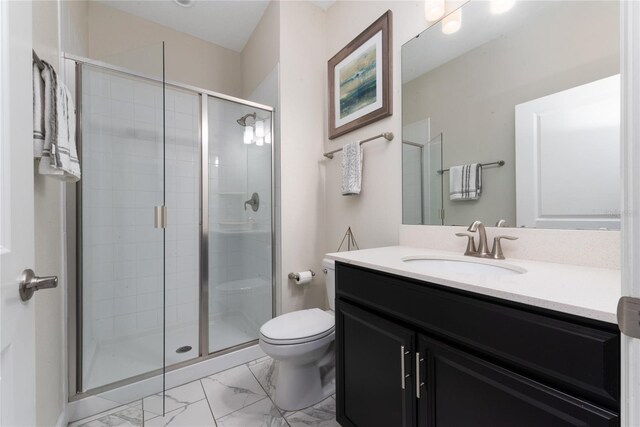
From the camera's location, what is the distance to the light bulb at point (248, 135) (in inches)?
84.4

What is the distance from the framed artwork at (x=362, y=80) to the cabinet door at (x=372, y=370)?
1179 millimetres

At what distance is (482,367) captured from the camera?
2.28 ft

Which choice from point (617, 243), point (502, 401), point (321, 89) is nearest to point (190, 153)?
point (321, 89)

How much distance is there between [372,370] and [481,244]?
68cm

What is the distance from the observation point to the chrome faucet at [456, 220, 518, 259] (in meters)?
1.07

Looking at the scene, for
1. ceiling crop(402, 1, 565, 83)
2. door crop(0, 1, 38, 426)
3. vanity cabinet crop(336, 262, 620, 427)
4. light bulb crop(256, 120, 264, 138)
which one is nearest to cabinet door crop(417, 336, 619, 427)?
vanity cabinet crop(336, 262, 620, 427)

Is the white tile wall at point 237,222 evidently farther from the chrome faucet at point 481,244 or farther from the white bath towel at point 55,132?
the chrome faucet at point 481,244

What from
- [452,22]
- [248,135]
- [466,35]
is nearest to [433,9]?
[452,22]

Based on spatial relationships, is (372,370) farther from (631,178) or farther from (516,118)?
(516,118)

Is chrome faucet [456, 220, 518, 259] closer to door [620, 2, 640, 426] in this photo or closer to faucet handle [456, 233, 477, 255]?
faucet handle [456, 233, 477, 255]

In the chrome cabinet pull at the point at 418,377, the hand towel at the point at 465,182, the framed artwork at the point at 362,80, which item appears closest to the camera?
the chrome cabinet pull at the point at 418,377

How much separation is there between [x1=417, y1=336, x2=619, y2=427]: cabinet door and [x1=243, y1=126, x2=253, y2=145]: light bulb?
1880mm

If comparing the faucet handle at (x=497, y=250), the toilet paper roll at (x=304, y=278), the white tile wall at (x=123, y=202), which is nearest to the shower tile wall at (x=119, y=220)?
the white tile wall at (x=123, y=202)

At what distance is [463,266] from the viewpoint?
114 cm
